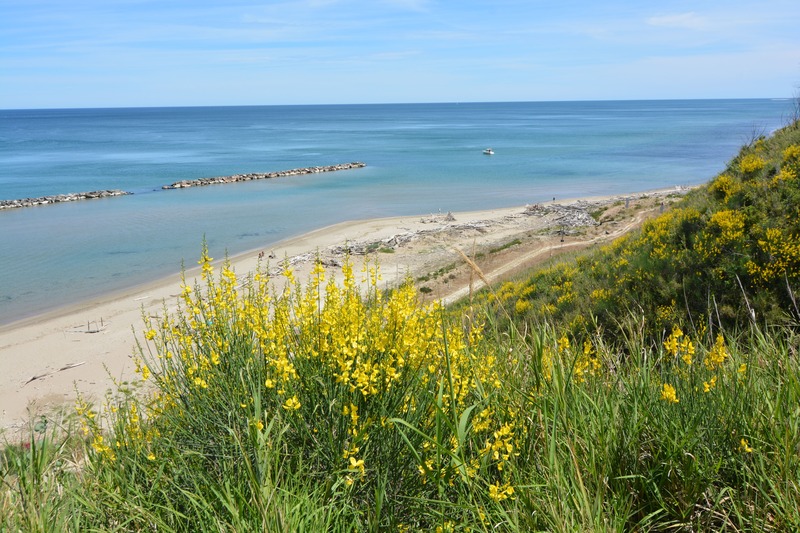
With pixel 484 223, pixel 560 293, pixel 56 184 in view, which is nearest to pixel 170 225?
pixel 484 223

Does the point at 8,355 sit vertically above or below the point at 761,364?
below

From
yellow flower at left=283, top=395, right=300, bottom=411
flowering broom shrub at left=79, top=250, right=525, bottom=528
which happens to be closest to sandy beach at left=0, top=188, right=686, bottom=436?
flowering broom shrub at left=79, top=250, right=525, bottom=528

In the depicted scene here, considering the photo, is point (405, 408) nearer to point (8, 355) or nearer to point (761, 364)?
point (761, 364)

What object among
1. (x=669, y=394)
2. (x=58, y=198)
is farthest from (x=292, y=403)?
(x=58, y=198)

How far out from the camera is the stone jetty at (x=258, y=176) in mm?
52812

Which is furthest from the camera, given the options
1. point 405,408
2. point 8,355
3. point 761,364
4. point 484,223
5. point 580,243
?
point 484,223

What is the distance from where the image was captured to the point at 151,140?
104312 millimetres

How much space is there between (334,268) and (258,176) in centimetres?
3639

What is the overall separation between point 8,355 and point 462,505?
1889 cm

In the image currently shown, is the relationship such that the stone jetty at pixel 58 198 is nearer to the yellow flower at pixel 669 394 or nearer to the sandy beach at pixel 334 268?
the sandy beach at pixel 334 268

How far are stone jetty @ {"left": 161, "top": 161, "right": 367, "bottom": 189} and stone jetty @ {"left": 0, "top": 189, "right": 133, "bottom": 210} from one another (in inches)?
194

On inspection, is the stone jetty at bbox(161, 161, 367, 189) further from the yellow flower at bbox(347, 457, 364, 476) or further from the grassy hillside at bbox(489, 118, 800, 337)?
the yellow flower at bbox(347, 457, 364, 476)

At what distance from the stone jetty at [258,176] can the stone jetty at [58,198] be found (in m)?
4.92

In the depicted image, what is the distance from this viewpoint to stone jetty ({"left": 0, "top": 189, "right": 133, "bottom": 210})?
43.3m
